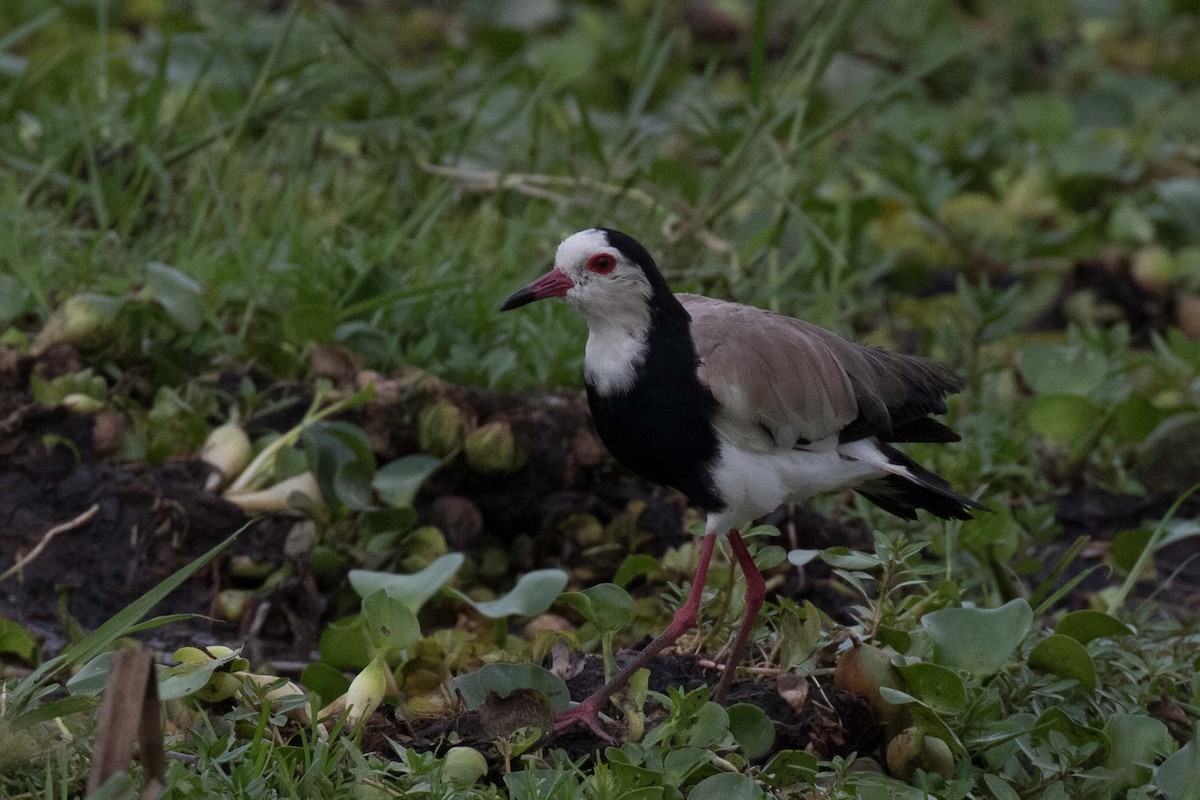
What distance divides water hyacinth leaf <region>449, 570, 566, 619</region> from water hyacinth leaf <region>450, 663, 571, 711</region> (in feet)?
1.01

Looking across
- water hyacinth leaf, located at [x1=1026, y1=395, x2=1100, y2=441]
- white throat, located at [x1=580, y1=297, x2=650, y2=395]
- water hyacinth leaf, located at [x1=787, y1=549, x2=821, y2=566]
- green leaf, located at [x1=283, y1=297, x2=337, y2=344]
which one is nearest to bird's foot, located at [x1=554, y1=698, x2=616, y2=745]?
water hyacinth leaf, located at [x1=787, y1=549, x2=821, y2=566]

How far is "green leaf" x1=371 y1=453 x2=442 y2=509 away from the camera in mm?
3311

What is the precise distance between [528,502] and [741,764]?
1254 millimetres

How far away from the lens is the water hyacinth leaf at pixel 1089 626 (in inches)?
108

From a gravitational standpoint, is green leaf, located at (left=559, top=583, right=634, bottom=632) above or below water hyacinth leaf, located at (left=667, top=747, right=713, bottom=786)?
above

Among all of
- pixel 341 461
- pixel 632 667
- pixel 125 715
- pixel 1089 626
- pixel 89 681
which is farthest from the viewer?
pixel 341 461

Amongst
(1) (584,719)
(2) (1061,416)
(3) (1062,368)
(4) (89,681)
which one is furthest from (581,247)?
(3) (1062,368)

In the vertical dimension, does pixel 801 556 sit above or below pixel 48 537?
above

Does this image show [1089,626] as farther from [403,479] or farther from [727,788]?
[403,479]

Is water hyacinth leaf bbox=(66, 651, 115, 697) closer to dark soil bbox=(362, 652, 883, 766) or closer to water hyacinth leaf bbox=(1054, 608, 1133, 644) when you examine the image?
dark soil bbox=(362, 652, 883, 766)

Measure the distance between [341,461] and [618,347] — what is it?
2.90ft

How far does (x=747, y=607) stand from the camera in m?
2.59

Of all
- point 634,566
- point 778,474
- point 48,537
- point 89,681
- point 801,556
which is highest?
point 778,474

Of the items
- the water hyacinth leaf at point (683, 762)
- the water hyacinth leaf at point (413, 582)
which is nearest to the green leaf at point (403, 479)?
the water hyacinth leaf at point (413, 582)
